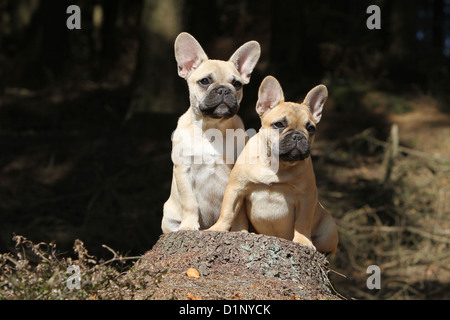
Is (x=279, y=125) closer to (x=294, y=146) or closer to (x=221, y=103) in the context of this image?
(x=294, y=146)

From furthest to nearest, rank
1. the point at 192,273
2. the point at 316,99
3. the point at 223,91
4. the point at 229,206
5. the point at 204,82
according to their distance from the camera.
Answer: the point at 204,82, the point at 316,99, the point at 223,91, the point at 229,206, the point at 192,273

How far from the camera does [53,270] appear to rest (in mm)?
4969

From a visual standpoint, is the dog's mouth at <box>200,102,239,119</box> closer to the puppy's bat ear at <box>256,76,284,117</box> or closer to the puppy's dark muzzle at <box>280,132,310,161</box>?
the puppy's bat ear at <box>256,76,284,117</box>

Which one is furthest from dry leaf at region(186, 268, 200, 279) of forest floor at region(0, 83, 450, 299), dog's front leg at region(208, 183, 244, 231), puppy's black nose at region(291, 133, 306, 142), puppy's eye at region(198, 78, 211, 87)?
forest floor at region(0, 83, 450, 299)

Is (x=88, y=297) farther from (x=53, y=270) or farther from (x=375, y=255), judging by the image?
(x=375, y=255)

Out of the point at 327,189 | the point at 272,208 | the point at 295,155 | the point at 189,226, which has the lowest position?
the point at 327,189

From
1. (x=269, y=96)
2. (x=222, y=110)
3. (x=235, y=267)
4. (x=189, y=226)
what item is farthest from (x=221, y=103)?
(x=235, y=267)

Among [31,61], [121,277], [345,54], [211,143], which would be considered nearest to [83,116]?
[31,61]

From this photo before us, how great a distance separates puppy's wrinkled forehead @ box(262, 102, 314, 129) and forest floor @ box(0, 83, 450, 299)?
514 centimetres

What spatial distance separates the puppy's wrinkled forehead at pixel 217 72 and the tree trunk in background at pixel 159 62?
22.6 feet

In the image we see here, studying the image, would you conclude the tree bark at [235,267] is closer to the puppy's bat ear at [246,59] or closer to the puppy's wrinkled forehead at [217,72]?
the puppy's wrinkled forehead at [217,72]

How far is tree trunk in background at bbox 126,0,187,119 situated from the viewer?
45.1 feet

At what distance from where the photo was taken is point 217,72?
6.62 meters

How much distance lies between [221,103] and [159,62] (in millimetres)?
7749
